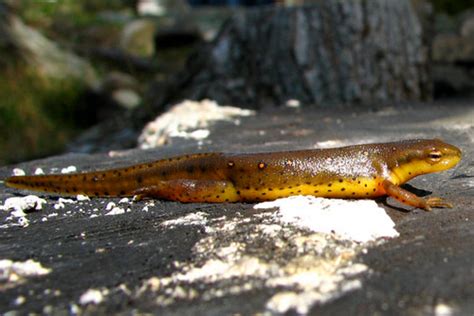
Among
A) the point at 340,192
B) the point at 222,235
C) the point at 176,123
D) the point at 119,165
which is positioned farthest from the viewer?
the point at 176,123

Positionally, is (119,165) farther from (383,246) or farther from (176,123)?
(383,246)

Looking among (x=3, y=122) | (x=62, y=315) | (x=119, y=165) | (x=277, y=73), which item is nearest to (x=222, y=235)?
(x=62, y=315)

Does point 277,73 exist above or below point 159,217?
above

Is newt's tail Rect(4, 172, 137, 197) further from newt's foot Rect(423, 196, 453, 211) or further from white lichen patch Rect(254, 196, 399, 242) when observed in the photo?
newt's foot Rect(423, 196, 453, 211)

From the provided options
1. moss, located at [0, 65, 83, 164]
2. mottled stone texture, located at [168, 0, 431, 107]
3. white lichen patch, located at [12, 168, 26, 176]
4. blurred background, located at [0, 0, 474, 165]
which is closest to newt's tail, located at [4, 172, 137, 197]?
white lichen patch, located at [12, 168, 26, 176]

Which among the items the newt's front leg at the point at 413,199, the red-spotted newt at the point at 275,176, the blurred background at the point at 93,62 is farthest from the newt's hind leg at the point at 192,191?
the blurred background at the point at 93,62

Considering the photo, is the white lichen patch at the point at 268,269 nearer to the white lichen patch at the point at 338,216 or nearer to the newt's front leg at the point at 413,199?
the white lichen patch at the point at 338,216

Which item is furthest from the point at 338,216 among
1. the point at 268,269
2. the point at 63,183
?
the point at 63,183

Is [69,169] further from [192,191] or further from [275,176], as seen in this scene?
[275,176]
